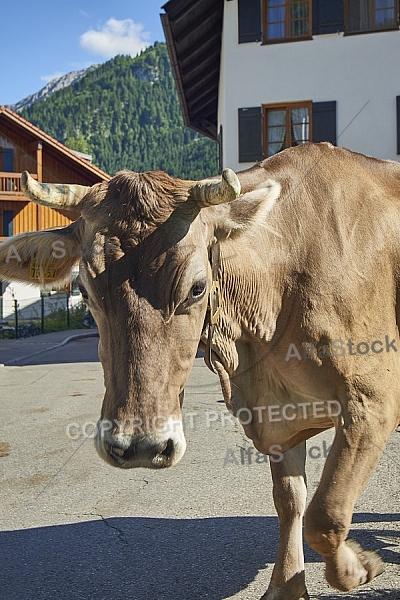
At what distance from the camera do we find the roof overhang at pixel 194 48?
678 inches

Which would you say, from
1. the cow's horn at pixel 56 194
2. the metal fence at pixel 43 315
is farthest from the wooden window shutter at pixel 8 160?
the cow's horn at pixel 56 194

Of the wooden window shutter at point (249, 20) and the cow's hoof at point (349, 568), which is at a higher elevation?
the wooden window shutter at point (249, 20)

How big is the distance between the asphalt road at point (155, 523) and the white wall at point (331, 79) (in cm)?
982

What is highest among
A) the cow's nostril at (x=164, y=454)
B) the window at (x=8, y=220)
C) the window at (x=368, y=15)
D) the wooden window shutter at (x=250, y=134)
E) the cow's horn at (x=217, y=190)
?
the window at (x=368, y=15)

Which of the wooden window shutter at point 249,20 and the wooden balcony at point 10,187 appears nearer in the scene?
the wooden window shutter at point 249,20

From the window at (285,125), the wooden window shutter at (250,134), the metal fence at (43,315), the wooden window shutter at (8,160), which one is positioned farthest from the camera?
the wooden window shutter at (8,160)

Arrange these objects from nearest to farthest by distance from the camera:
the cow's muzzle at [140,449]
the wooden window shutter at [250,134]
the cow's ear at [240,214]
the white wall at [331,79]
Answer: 1. the cow's muzzle at [140,449]
2. the cow's ear at [240,214]
3. the white wall at [331,79]
4. the wooden window shutter at [250,134]

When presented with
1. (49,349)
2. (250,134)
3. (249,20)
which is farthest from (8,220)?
(249,20)

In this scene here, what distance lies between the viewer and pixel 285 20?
16438mm

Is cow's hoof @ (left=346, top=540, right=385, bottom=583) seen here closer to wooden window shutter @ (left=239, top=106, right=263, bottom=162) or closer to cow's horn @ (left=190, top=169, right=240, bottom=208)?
cow's horn @ (left=190, top=169, right=240, bottom=208)

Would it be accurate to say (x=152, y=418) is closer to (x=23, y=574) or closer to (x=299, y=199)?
(x=299, y=199)

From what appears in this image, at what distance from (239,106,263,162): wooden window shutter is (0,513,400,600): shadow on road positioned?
12.4 metres

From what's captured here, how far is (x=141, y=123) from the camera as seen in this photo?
198m

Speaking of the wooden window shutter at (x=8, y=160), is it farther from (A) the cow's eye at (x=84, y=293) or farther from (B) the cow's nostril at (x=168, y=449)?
(B) the cow's nostril at (x=168, y=449)
